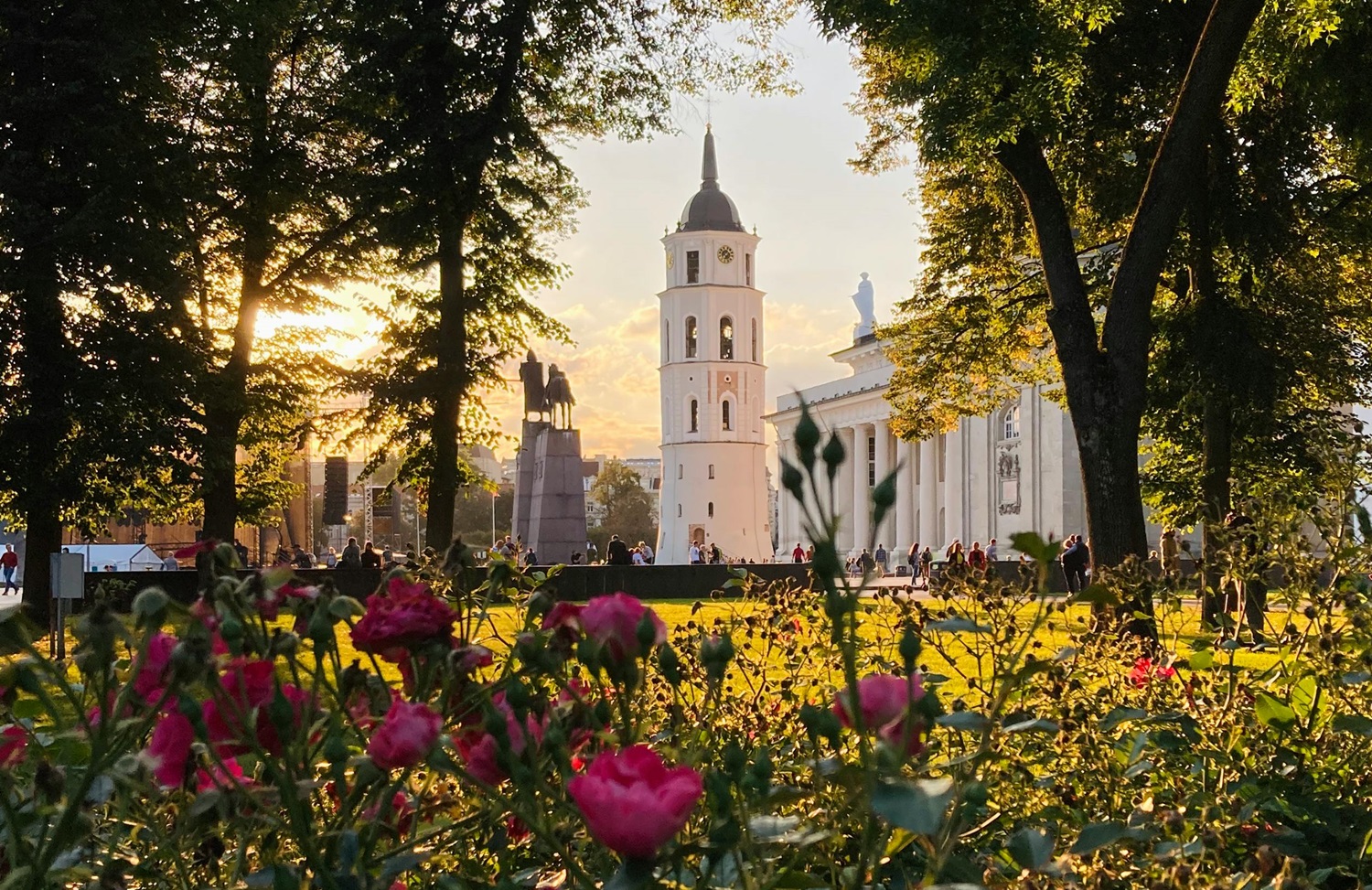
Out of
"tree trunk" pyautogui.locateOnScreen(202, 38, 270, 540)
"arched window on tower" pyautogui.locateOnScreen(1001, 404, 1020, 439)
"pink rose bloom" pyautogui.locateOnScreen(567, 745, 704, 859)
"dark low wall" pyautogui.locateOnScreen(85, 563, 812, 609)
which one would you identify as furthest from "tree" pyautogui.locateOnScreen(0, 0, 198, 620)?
"arched window on tower" pyautogui.locateOnScreen(1001, 404, 1020, 439)

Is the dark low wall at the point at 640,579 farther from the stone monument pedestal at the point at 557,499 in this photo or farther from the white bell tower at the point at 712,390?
the white bell tower at the point at 712,390

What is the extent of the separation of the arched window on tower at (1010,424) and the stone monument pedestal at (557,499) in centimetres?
2192

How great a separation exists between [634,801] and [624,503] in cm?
10807

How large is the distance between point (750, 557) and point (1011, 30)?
73594 millimetres

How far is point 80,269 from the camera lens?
19062 mm

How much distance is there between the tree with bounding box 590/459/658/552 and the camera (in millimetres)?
107438

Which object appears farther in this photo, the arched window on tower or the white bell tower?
the white bell tower

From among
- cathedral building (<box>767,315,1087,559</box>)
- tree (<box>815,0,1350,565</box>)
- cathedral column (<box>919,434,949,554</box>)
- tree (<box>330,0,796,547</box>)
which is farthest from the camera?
cathedral column (<box>919,434,949,554</box>)

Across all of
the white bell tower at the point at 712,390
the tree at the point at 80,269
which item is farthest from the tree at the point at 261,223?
the white bell tower at the point at 712,390

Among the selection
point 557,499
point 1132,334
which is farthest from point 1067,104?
point 557,499

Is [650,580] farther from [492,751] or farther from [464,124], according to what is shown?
[492,751]

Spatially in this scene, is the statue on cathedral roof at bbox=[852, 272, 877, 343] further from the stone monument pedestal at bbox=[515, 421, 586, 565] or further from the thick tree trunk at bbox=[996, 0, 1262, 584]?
the thick tree trunk at bbox=[996, 0, 1262, 584]

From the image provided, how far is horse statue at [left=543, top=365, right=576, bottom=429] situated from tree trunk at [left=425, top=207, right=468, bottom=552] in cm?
1854

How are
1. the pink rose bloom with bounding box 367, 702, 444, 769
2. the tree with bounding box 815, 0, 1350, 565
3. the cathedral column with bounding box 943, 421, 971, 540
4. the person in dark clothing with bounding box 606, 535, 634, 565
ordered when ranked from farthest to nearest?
the cathedral column with bounding box 943, 421, 971, 540
the person in dark clothing with bounding box 606, 535, 634, 565
the tree with bounding box 815, 0, 1350, 565
the pink rose bloom with bounding box 367, 702, 444, 769
